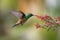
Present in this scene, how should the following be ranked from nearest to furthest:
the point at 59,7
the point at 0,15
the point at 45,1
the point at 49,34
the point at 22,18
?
1. the point at 22,18
2. the point at 49,34
3. the point at 59,7
4. the point at 45,1
5. the point at 0,15

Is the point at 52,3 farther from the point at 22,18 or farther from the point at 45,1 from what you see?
the point at 22,18

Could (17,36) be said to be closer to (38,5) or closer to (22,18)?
(38,5)

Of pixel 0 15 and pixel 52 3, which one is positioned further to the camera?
pixel 0 15

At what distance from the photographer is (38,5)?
11.1ft

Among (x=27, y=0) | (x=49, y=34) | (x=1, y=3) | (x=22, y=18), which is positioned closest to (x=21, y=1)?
(x=27, y=0)

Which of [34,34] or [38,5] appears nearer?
[34,34]

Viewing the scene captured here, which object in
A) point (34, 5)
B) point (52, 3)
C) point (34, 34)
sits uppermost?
point (34, 5)

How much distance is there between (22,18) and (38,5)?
1.89 meters

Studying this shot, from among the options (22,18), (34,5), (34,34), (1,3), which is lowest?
(22,18)

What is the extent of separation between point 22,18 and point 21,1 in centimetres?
197

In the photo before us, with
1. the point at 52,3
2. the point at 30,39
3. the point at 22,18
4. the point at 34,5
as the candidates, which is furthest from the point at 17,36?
the point at 22,18

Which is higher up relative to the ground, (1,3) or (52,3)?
(1,3)

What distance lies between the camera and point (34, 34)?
3.15 m

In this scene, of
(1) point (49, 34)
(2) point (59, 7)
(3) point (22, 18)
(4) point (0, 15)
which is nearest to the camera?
(3) point (22, 18)
